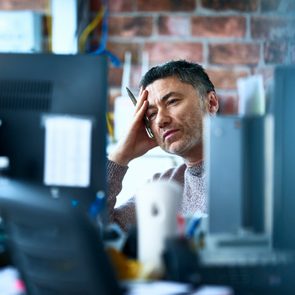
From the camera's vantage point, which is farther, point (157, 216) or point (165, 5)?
point (165, 5)

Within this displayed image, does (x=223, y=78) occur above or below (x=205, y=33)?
below

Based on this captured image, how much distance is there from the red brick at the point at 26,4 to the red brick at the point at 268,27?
35.0 inches

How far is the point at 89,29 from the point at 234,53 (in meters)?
0.61

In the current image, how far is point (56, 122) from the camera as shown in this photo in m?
1.10

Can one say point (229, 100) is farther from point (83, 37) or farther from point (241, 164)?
point (241, 164)

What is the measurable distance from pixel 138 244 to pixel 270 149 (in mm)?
290

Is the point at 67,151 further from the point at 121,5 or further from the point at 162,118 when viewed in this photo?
the point at 121,5

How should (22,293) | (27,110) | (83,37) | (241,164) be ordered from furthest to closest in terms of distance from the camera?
(83,37)
(27,110)
(241,164)
(22,293)

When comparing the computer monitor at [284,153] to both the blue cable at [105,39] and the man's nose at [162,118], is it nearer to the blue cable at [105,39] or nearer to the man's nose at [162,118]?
the man's nose at [162,118]

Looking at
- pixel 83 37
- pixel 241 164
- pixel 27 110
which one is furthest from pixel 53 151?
pixel 83 37

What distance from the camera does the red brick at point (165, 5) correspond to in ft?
7.76

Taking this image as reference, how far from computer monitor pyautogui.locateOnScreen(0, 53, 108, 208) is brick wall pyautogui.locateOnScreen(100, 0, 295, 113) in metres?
1.25

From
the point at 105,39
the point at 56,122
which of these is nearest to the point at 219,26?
the point at 105,39

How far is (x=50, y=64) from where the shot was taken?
1.13 m
